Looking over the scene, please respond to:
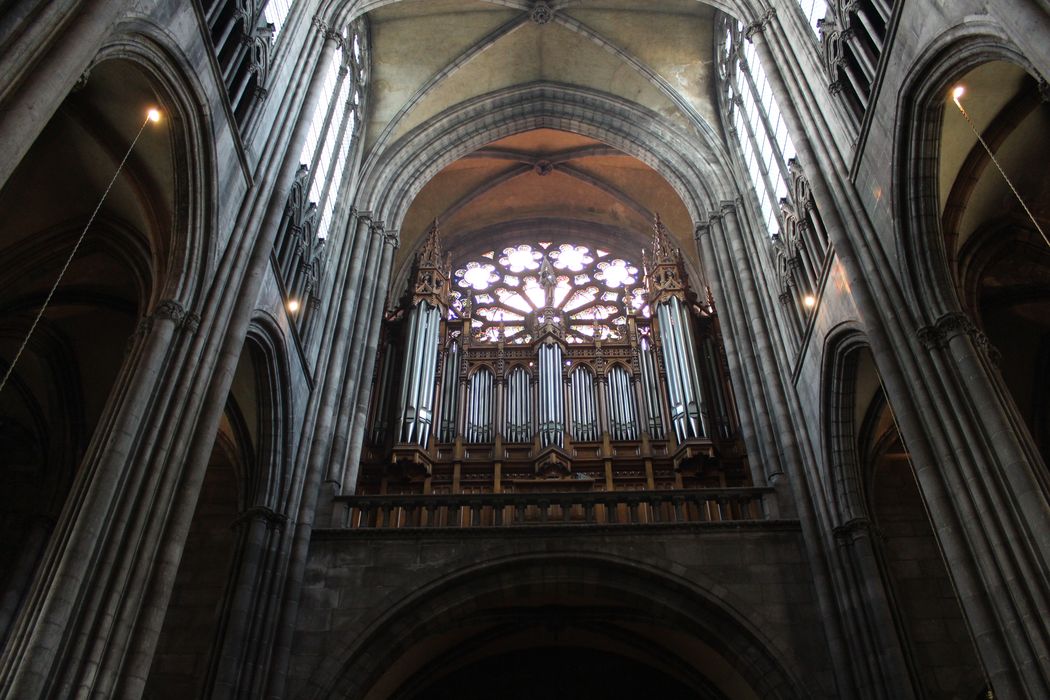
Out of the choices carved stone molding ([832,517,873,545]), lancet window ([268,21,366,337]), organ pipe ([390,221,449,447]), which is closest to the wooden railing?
carved stone molding ([832,517,873,545])

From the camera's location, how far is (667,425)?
1702 cm

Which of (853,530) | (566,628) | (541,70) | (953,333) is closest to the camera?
(953,333)

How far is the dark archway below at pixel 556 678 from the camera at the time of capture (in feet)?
46.0

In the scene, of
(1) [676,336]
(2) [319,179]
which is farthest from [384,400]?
(1) [676,336]

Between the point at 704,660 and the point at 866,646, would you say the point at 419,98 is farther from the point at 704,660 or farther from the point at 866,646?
the point at 866,646

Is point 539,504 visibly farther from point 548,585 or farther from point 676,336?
point 676,336

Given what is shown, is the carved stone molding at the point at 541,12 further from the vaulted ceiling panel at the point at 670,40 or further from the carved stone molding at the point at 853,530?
the carved stone molding at the point at 853,530

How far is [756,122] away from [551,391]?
640 cm

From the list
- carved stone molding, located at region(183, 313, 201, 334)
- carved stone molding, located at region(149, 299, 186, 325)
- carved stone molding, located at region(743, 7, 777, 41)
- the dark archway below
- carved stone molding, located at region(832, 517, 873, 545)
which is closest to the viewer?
carved stone molding, located at region(149, 299, 186, 325)

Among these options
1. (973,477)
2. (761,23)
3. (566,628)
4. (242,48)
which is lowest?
(973,477)

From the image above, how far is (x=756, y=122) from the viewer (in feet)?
54.0

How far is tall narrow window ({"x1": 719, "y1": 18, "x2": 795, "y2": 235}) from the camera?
49.1 ft

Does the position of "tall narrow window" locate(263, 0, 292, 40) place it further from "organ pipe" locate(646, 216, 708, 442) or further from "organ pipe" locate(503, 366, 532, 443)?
"organ pipe" locate(646, 216, 708, 442)

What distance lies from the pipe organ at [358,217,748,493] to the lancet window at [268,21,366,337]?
10.2ft
